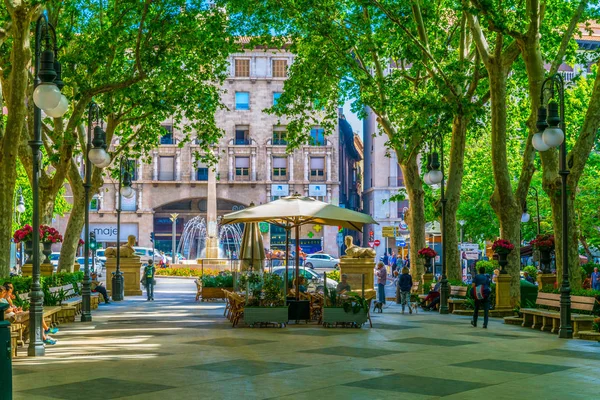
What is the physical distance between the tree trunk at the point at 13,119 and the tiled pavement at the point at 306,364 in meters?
2.53

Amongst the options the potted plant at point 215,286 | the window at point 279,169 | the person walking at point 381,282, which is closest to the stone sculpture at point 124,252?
the potted plant at point 215,286

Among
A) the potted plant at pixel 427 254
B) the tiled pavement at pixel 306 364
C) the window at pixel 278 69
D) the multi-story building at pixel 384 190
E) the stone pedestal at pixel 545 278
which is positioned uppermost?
the window at pixel 278 69

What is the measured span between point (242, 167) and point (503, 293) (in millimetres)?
55845

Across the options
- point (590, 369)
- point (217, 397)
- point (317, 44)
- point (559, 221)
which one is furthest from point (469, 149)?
point (217, 397)

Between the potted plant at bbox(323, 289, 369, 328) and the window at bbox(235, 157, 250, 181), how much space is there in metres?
59.9

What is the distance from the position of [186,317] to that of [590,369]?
12984mm

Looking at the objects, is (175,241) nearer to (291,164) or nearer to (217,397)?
(291,164)

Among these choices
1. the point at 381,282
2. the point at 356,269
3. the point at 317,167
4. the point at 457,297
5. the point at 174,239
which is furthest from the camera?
the point at 317,167

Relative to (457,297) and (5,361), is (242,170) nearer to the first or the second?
(457,297)

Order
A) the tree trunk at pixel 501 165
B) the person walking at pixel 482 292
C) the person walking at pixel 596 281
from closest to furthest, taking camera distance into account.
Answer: the person walking at pixel 482 292
the tree trunk at pixel 501 165
the person walking at pixel 596 281

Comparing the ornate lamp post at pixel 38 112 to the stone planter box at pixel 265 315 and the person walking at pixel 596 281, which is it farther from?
the person walking at pixel 596 281

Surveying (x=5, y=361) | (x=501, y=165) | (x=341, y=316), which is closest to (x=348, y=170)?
(x=501, y=165)

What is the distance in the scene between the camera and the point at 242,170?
7975cm

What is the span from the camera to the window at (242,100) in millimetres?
79562
